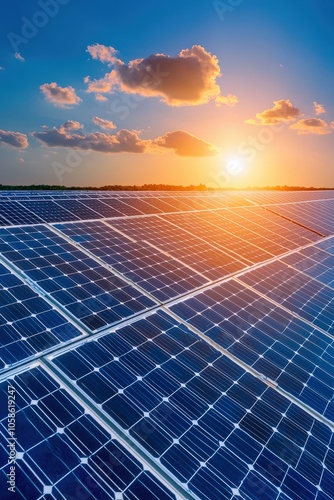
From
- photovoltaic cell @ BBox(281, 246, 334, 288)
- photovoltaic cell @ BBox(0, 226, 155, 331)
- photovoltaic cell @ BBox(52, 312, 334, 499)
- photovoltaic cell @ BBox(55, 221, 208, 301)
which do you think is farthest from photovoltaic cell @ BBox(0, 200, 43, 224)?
photovoltaic cell @ BBox(281, 246, 334, 288)

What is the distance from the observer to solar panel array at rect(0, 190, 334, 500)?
18.4 feet

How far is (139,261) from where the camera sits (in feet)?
41.2

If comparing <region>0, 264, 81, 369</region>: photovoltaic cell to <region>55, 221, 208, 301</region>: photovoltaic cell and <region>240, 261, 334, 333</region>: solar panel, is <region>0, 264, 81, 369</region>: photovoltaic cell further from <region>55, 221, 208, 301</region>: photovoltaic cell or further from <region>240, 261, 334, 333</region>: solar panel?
<region>240, 261, 334, 333</region>: solar panel

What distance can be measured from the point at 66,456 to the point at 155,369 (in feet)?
8.93

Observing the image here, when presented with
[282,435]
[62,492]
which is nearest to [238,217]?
[282,435]

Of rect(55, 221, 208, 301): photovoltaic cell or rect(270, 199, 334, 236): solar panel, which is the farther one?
rect(270, 199, 334, 236): solar panel

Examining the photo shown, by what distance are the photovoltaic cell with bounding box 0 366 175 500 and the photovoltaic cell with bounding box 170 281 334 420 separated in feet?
14.2

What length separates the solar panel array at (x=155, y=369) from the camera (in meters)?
5.59

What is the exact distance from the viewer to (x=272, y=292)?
13.3 meters

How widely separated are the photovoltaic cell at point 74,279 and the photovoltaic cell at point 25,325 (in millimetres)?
447

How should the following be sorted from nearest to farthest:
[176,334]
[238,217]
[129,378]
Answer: [129,378]
[176,334]
[238,217]

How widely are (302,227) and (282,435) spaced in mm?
21922

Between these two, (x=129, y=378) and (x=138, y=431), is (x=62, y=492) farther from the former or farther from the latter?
(x=129, y=378)

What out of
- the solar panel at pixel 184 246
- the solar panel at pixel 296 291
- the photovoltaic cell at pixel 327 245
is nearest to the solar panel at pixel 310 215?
the photovoltaic cell at pixel 327 245
